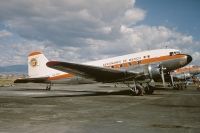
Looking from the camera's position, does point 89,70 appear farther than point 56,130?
Yes

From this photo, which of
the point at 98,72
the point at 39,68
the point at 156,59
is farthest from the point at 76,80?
the point at 156,59

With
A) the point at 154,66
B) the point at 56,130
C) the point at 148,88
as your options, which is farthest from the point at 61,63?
the point at 56,130

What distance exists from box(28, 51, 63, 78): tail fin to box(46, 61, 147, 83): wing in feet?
17.6

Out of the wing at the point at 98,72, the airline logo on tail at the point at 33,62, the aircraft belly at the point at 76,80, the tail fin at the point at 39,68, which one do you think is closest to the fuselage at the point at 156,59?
the wing at the point at 98,72

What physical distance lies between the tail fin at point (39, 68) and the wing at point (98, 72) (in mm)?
5368

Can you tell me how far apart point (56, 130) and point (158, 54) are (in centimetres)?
1759

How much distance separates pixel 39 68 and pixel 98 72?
8.57 metres

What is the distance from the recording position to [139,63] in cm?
2364

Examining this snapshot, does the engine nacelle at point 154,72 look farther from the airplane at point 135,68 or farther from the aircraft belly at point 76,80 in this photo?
the aircraft belly at point 76,80

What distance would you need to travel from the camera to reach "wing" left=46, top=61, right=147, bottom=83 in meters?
20.8

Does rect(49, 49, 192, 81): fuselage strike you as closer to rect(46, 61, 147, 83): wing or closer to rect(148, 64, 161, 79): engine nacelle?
rect(148, 64, 161, 79): engine nacelle

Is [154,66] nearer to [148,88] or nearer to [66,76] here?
[148,88]

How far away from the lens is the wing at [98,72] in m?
20.8

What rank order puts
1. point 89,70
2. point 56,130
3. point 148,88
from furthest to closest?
point 148,88
point 89,70
point 56,130
